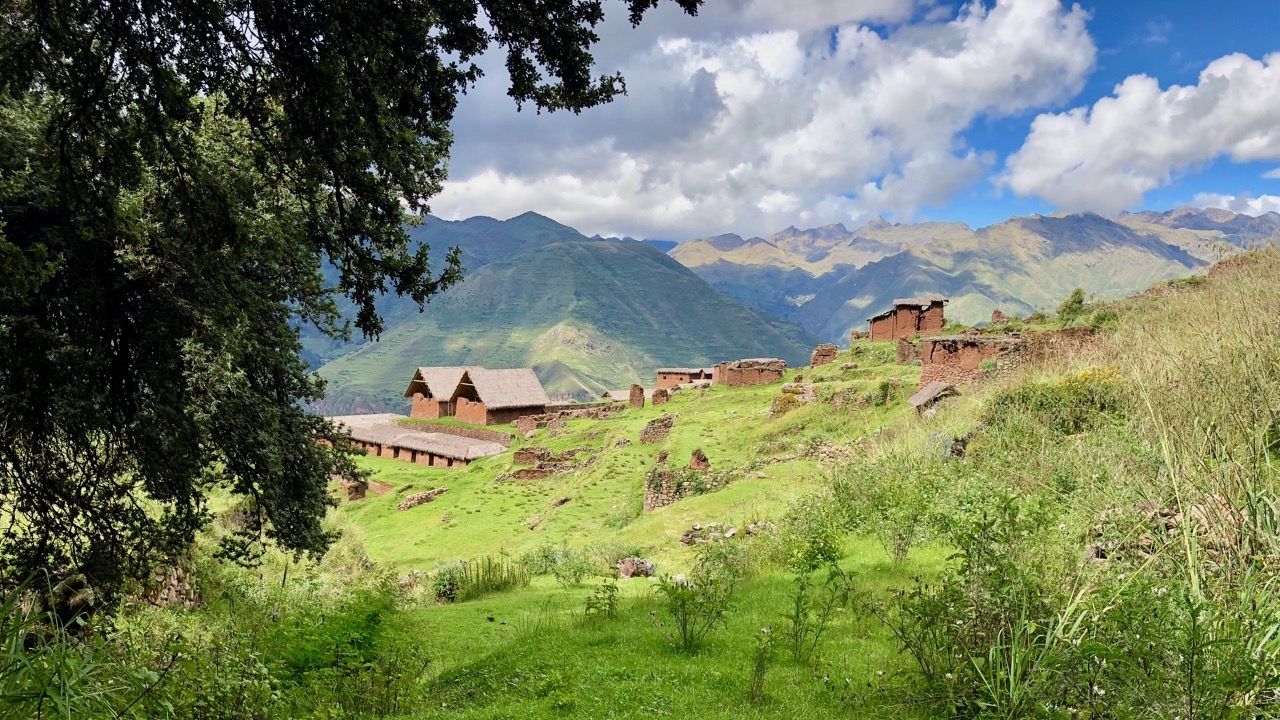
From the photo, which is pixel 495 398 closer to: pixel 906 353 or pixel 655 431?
pixel 655 431

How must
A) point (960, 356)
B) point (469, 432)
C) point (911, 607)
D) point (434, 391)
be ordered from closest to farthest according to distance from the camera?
point (911, 607) → point (960, 356) → point (469, 432) → point (434, 391)

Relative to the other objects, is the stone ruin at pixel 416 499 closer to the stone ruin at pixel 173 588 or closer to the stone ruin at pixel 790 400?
the stone ruin at pixel 790 400

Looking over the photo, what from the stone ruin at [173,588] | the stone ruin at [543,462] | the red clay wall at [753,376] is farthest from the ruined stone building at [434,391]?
the stone ruin at [173,588]

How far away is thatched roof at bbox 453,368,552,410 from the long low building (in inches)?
180

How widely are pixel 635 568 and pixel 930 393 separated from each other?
44.7ft

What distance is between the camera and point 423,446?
42.2 metres

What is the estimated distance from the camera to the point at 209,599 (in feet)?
36.8

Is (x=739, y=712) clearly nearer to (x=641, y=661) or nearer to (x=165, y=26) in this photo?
(x=641, y=661)

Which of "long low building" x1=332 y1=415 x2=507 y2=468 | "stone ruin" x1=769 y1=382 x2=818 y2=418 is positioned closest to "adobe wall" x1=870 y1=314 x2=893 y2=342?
"stone ruin" x1=769 y1=382 x2=818 y2=418

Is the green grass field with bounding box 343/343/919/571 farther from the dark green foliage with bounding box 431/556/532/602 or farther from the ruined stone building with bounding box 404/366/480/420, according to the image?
the ruined stone building with bounding box 404/366/480/420

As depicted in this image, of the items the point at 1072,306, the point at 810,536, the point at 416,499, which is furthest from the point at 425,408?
the point at 810,536

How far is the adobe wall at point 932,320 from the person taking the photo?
41.0 m

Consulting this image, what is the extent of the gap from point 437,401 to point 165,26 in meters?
50.3

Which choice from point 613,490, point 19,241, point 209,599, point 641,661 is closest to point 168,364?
point 19,241
